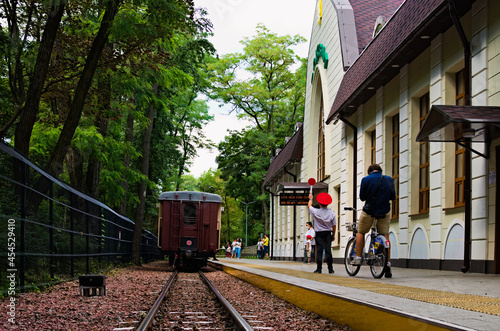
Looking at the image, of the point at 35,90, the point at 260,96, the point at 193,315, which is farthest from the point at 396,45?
the point at 260,96

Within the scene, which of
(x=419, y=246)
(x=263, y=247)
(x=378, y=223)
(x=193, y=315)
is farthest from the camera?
(x=263, y=247)

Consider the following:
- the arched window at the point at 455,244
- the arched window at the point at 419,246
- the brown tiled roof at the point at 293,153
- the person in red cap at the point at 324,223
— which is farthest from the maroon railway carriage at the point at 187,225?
the arched window at the point at 455,244

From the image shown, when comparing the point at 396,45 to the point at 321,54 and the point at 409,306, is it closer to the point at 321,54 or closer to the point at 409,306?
the point at 409,306

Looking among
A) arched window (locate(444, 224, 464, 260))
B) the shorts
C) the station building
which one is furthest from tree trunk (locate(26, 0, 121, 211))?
arched window (locate(444, 224, 464, 260))

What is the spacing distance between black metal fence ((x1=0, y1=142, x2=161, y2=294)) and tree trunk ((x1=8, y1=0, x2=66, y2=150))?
1.75m

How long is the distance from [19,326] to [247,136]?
45.4 m

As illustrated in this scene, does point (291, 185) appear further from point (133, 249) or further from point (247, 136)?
point (247, 136)

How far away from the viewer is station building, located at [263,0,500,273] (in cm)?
1121

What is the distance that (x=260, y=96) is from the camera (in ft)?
164

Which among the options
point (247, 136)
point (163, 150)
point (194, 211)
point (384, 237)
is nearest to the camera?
point (384, 237)

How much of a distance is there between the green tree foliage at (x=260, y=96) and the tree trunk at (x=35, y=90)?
116 ft

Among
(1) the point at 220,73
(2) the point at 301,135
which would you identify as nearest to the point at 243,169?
(1) the point at 220,73

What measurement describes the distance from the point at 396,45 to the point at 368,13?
11293 millimetres

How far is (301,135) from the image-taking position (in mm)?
34469
